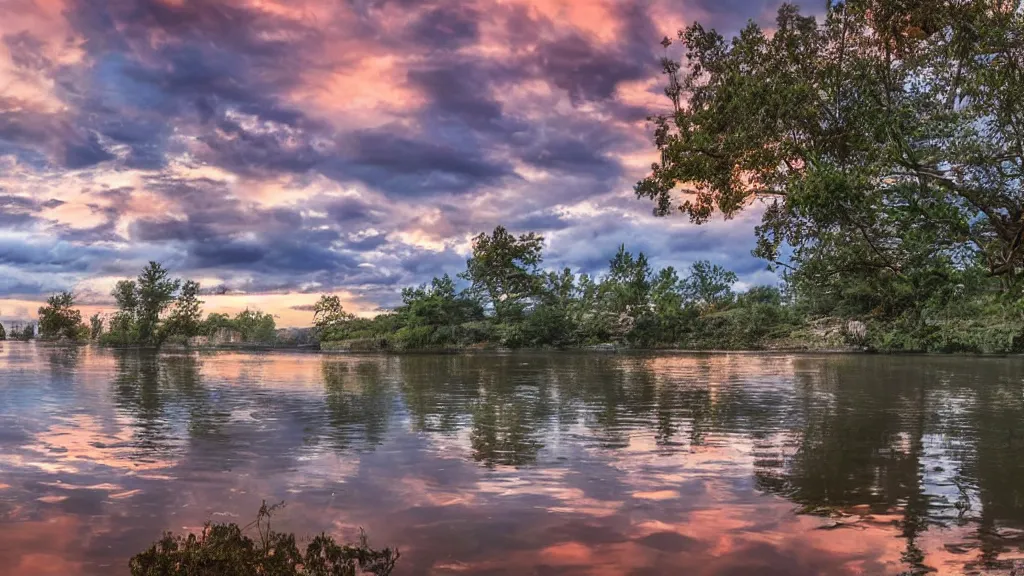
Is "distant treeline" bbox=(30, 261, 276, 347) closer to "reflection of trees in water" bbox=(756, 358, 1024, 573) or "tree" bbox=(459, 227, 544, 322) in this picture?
"tree" bbox=(459, 227, 544, 322)

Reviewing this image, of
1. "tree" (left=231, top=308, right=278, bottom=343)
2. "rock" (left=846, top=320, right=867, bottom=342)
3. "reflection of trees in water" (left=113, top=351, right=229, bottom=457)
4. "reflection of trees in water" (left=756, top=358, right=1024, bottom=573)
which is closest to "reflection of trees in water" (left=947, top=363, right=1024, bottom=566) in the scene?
"reflection of trees in water" (left=756, top=358, right=1024, bottom=573)

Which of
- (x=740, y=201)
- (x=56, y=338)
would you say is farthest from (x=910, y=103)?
(x=56, y=338)

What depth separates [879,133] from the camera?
13.2 m

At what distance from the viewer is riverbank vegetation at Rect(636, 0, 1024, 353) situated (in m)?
12.4

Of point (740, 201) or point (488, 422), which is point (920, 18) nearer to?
point (740, 201)

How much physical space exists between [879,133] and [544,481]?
8817 millimetres

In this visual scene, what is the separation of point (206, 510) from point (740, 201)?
1345 cm

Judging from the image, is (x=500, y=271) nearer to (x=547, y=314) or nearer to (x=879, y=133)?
(x=547, y=314)

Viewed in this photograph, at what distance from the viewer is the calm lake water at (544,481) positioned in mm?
7051

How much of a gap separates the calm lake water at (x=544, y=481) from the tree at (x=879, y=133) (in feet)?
12.5

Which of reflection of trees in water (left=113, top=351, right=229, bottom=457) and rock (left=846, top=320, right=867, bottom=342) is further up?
rock (left=846, top=320, right=867, bottom=342)

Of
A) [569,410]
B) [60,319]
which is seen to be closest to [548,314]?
[569,410]

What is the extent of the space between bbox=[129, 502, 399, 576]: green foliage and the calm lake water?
0.29 meters

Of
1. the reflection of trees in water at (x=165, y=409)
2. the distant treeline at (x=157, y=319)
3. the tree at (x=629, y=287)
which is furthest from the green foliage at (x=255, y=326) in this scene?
the reflection of trees in water at (x=165, y=409)
